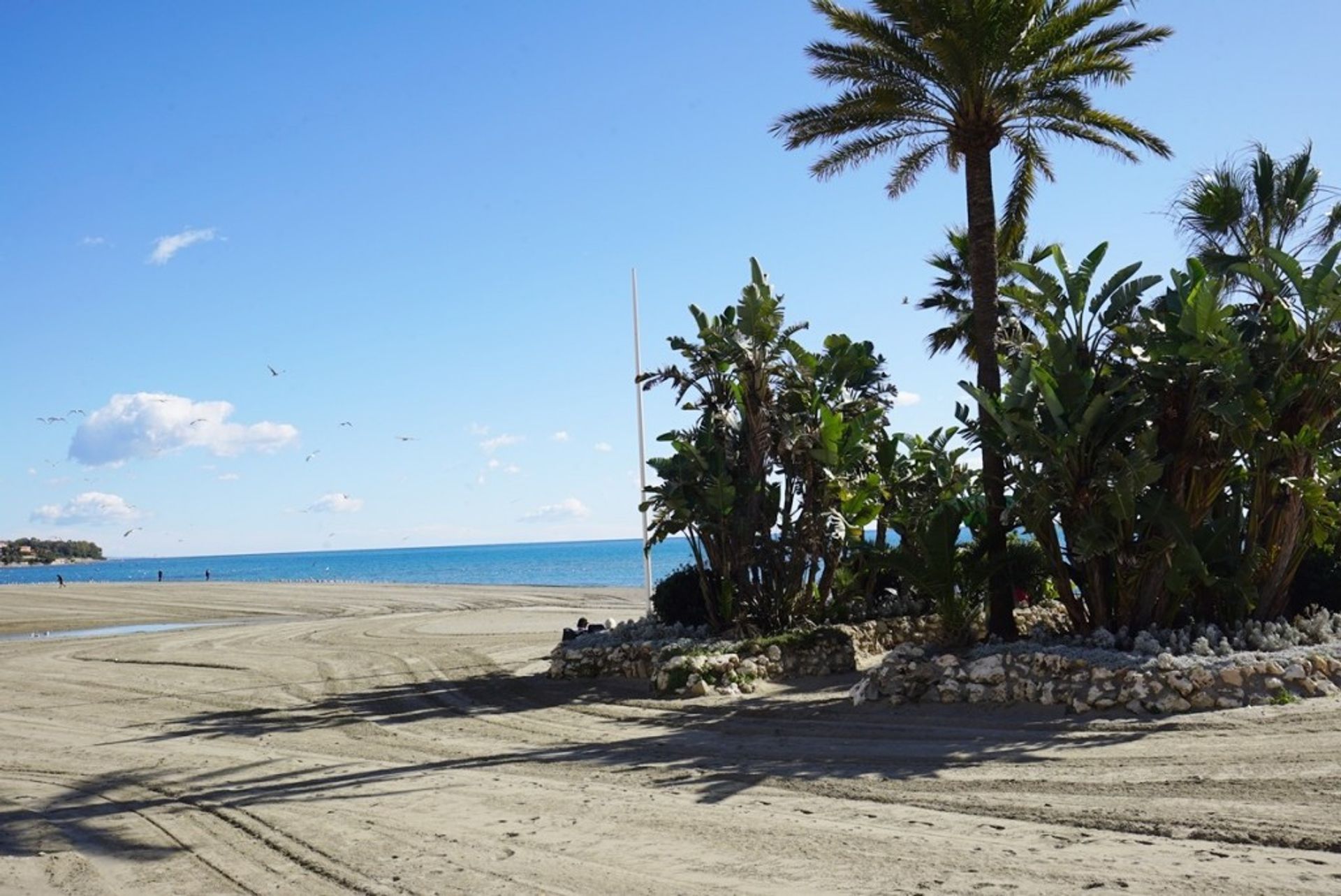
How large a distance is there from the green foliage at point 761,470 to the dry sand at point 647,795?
268 cm

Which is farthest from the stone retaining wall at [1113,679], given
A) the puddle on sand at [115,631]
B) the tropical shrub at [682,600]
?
the puddle on sand at [115,631]

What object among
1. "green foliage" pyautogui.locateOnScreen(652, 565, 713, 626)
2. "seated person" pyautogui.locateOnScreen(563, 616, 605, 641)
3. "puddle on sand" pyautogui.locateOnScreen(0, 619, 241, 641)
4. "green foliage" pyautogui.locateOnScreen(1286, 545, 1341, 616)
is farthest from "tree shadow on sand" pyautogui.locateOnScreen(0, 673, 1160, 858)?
"puddle on sand" pyautogui.locateOnScreen(0, 619, 241, 641)

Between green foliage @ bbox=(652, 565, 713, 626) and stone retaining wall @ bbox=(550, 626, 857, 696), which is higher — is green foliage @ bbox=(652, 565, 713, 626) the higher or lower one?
the higher one

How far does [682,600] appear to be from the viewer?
20172 millimetres

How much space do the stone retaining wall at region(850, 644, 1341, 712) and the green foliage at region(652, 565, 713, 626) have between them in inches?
240

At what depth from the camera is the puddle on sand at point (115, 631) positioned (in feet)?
114

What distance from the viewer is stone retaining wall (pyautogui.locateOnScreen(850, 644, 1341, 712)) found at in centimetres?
1195

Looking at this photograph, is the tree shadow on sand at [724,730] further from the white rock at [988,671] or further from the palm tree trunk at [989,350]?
the palm tree trunk at [989,350]

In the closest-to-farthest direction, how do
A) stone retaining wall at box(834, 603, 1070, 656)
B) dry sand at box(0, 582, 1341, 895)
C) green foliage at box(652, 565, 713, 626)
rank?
dry sand at box(0, 582, 1341, 895) → stone retaining wall at box(834, 603, 1070, 656) → green foliage at box(652, 565, 713, 626)

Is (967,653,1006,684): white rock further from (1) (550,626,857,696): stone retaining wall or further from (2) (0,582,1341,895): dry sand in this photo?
(1) (550,626,857,696): stone retaining wall

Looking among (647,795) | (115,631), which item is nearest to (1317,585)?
(647,795)

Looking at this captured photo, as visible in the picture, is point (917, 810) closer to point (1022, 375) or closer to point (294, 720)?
point (1022, 375)

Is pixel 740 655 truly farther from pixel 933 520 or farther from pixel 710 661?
pixel 933 520

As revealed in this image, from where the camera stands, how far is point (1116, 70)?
17.0 metres
